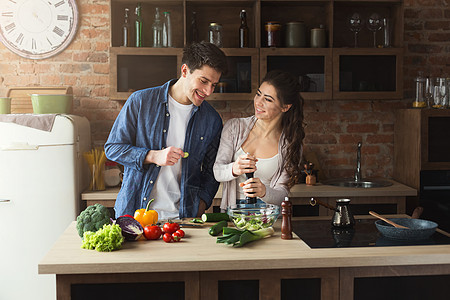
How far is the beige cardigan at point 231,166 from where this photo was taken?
2.71 metres

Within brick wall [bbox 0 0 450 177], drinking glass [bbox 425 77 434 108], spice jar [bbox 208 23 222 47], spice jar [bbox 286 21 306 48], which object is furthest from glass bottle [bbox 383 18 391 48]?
spice jar [bbox 208 23 222 47]

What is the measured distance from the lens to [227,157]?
113 inches

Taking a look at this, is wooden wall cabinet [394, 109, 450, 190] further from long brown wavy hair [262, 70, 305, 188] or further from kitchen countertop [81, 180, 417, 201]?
long brown wavy hair [262, 70, 305, 188]

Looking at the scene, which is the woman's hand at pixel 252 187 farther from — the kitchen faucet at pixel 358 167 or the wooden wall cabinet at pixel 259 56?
the kitchen faucet at pixel 358 167

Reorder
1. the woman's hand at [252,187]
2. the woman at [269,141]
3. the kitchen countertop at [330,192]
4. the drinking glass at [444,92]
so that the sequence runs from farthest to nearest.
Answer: the drinking glass at [444,92] → the kitchen countertop at [330,192] → the woman at [269,141] → the woman's hand at [252,187]

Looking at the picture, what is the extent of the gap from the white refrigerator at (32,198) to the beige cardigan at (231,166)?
142cm

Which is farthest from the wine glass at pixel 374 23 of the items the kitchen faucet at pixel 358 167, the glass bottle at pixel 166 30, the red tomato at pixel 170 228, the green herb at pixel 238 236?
the red tomato at pixel 170 228

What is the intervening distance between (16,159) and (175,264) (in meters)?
2.22

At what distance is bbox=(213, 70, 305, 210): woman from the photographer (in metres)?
2.82

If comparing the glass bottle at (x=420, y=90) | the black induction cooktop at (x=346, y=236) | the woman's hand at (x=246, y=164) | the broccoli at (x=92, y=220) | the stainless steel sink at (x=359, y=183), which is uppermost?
the glass bottle at (x=420, y=90)

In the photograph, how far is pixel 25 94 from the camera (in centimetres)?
420

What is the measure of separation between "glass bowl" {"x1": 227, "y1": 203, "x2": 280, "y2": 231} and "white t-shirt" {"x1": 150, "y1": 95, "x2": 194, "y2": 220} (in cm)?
56

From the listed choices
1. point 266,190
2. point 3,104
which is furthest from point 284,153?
point 3,104

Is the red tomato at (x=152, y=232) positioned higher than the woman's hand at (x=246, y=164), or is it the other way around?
the woman's hand at (x=246, y=164)
